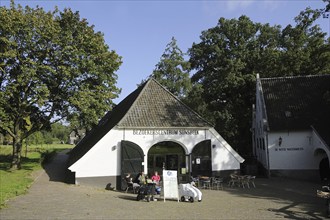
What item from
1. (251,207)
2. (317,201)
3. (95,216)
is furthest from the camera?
(317,201)

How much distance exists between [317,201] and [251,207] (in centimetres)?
412

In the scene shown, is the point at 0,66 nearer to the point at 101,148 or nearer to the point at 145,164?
the point at 101,148

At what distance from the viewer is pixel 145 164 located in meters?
21.2

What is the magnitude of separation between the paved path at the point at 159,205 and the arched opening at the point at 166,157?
3640 mm

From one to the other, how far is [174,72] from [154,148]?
56.3 feet

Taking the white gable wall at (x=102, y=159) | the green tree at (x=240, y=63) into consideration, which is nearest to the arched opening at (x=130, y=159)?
the white gable wall at (x=102, y=159)

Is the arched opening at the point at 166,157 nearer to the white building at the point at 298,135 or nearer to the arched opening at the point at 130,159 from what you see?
the arched opening at the point at 130,159

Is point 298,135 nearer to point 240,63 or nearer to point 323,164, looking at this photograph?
point 323,164

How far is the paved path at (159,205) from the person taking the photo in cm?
1227

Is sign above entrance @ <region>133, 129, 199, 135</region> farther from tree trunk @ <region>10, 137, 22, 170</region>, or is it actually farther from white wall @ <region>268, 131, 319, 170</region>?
tree trunk @ <region>10, 137, 22, 170</region>

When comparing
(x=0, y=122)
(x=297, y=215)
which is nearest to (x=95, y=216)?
(x=297, y=215)

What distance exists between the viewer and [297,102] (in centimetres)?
2891

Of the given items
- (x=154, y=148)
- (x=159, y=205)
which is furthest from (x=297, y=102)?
(x=159, y=205)

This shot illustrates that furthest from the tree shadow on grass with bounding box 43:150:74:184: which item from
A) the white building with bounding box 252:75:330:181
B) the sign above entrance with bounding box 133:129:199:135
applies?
the white building with bounding box 252:75:330:181
